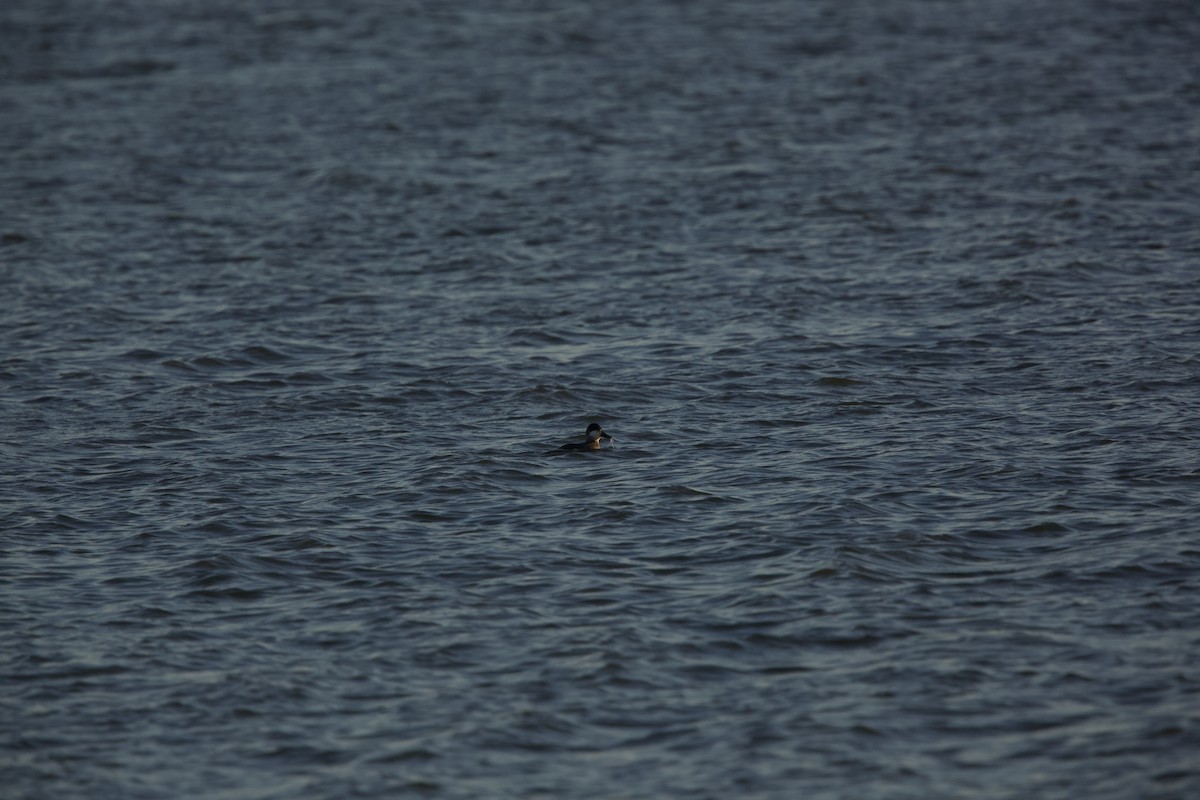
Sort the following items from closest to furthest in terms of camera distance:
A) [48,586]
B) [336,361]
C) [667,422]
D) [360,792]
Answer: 1. [360,792]
2. [48,586]
3. [667,422]
4. [336,361]

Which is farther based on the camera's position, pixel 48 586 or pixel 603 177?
pixel 603 177

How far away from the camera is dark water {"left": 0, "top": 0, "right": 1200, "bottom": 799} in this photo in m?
11.6

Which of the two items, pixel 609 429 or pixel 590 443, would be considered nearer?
pixel 590 443

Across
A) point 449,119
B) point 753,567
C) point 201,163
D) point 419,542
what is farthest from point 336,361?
point 449,119

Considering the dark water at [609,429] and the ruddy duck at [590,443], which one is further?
the ruddy duck at [590,443]

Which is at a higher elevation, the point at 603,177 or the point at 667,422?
the point at 603,177

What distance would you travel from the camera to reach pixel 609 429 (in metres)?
18.5

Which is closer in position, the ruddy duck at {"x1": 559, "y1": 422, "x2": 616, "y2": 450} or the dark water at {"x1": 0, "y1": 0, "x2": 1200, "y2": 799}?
the dark water at {"x1": 0, "y1": 0, "x2": 1200, "y2": 799}

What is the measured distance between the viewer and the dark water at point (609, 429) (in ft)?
38.2

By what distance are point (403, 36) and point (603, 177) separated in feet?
53.8

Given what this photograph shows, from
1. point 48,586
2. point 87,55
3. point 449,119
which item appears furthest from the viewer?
point 87,55

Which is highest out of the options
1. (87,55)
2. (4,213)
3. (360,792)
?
(87,55)

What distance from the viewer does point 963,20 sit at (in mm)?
44219

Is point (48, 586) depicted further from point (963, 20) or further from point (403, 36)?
point (963, 20)
